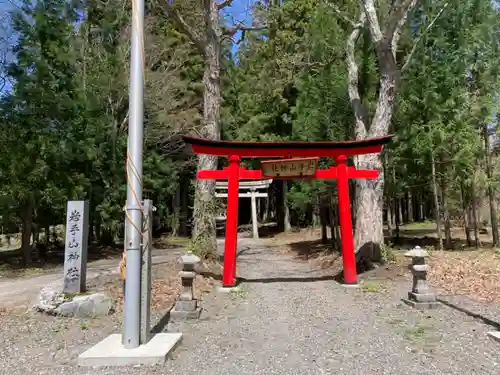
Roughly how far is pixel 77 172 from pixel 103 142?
1545 mm

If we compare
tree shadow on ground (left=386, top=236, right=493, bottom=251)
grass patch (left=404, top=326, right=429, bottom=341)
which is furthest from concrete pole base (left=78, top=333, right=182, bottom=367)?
tree shadow on ground (left=386, top=236, right=493, bottom=251)

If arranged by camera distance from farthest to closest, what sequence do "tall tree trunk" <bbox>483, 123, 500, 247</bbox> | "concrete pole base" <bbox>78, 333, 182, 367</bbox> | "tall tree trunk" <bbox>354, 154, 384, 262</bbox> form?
"tall tree trunk" <bbox>483, 123, 500, 247</bbox>, "tall tree trunk" <bbox>354, 154, 384, 262</bbox>, "concrete pole base" <bbox>78, 333, 182, 367</bbox>

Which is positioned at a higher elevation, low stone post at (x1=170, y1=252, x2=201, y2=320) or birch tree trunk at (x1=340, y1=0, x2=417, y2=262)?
birch tree trunk at (x1=340, y1=0, x2=417, y2=262)

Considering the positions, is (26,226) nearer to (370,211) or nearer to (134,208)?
(134,208)

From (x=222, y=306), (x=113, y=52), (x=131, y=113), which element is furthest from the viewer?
(x=113, y=52)

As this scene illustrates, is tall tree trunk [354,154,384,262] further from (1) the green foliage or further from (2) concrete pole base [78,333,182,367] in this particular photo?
(2) concrete pole base [78,333,182,367]

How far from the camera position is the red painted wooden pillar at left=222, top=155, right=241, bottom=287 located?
805 cm

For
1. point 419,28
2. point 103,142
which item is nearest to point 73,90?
point 103,142

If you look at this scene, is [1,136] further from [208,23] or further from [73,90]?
[208,23]

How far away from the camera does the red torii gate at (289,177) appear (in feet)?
26.5

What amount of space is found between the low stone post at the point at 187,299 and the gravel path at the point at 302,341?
0.66ft

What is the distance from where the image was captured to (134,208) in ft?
13.7

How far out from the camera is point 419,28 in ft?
42.4

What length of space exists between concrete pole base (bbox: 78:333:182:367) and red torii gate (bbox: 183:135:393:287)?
3841mm
